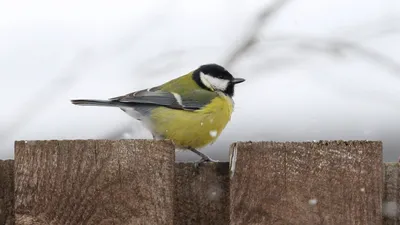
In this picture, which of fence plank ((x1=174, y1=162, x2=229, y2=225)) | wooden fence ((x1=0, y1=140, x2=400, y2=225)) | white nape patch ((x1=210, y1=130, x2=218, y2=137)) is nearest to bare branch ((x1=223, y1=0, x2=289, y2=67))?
white nape patch ((x1=210, y1=130, x2=218, y2=137))

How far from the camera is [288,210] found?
1.84 meters

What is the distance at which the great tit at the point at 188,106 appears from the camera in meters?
3.35

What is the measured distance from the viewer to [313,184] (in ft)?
6.01

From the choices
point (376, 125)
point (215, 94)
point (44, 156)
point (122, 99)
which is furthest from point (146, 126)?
point (44, 156)

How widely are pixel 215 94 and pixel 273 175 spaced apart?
6.05ft

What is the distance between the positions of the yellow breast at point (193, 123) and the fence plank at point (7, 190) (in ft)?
4.38

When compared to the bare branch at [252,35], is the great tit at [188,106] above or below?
below

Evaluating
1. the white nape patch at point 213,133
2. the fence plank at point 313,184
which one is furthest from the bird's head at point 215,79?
the fence plank at point 313,184

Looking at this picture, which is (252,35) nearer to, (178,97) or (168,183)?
(178,97)

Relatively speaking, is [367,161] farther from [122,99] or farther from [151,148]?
[122,99]

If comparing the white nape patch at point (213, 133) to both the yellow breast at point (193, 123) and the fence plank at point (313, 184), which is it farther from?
the fence plank at point (313, 184)

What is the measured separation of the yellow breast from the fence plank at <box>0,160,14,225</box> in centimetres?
133

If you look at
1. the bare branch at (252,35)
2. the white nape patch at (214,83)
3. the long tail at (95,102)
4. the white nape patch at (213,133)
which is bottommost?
the white nape patch at (213,133)

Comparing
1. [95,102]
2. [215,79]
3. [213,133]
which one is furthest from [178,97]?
[95,102]
